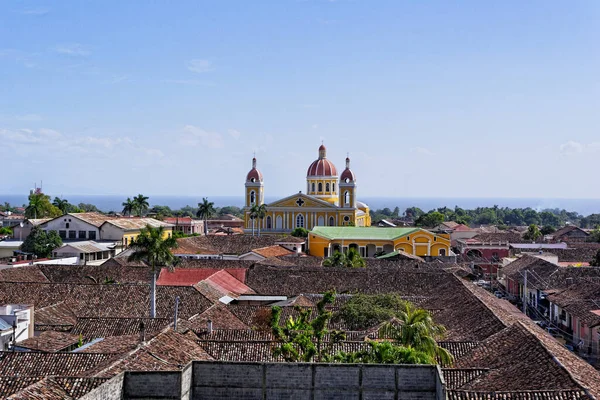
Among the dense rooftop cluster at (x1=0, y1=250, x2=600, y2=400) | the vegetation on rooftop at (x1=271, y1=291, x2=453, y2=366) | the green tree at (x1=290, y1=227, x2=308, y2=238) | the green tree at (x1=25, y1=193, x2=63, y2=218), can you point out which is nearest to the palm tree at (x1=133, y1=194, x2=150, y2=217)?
the green tree at (x1=25, y1=193, x2=63, y2=218)

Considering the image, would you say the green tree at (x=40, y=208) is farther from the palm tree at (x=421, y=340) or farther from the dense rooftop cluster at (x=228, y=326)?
the palm tree at (x=421, y=340)

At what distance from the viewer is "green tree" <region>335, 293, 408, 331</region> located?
96.4 ft

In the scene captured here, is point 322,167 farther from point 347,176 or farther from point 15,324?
point 15,324

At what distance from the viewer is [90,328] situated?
26.8 m

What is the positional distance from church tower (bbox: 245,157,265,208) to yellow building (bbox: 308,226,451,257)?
18.3 meters

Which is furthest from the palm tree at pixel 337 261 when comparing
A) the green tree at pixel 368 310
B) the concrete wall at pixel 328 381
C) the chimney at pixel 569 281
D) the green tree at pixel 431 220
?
the green tree at pixel 431 220

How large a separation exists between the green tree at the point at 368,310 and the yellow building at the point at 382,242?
36.3 metres

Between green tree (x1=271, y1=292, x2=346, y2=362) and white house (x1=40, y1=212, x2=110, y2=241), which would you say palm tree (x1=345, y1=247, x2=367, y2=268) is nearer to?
white house (x1=40, y1=212, x2=110, y2=241)

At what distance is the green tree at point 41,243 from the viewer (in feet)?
189

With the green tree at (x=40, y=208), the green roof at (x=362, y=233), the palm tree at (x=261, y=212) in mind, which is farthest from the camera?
the palm tree at (x=261, y=212)

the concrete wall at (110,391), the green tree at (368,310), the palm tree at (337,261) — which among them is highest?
the concrete wall at (110,391)

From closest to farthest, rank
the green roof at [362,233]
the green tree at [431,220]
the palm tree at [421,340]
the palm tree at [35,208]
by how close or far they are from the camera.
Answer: the palm tree at [421,340] < the green roof at [362,233] < the palm tree at [35,208] < the green tree at [431,220]

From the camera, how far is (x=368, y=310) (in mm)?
30062

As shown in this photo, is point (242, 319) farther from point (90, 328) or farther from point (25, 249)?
point (25, 249)
